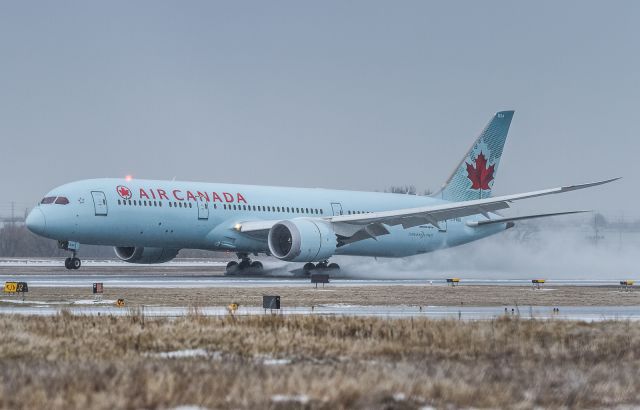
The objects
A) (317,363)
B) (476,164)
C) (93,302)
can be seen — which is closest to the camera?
(317,363)

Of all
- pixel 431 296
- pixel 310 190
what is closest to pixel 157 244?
pixel 310 190

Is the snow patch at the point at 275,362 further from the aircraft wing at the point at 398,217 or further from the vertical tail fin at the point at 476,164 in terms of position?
the vertical tail fin at the point at 476,164

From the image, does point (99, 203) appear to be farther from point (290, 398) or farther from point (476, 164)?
point (290, 398)

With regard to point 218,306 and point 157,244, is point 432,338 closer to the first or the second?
point 218,306

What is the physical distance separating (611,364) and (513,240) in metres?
60.2

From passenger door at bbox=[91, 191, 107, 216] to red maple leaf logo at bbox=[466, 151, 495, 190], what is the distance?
2756cm

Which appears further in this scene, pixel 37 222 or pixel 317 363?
pixel 37 222

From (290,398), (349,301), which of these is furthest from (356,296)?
(290,398)

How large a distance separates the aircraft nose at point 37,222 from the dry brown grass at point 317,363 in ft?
102

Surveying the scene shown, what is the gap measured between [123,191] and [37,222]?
4.61 meters

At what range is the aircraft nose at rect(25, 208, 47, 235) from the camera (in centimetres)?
5203

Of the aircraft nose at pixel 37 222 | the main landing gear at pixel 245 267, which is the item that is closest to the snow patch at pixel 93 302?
the aircraft nose at pixel 37 222

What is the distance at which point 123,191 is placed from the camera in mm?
53906

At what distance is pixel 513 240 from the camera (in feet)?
246
